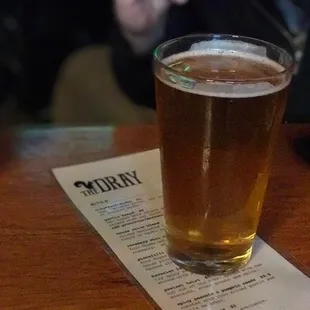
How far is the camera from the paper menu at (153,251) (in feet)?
1.65

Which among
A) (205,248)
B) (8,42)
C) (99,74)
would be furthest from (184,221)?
(8,42)

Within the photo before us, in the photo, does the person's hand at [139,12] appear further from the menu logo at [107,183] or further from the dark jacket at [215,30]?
the menu logo at [107,183]

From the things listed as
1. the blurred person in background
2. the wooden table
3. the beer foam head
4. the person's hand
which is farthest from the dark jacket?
the blurred person in background

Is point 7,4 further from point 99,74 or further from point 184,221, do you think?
point 184,221

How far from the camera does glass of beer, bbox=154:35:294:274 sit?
484 mm

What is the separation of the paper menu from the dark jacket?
0.34 metres

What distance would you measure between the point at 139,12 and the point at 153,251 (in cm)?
59

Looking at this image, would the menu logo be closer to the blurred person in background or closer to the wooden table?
the wooden table

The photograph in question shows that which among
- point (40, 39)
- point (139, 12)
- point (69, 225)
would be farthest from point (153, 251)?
point (40, 39)

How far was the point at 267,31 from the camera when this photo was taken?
109 centimetres

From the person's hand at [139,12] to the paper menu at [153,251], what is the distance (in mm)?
417

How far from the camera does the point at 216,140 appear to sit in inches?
19.3

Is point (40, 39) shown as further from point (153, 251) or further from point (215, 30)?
point (153, 251)

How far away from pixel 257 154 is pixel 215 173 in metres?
0.03
